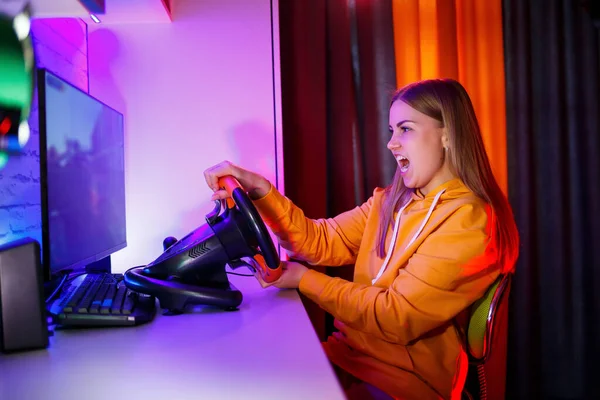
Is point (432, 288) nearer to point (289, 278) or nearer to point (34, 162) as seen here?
point (289, 278)

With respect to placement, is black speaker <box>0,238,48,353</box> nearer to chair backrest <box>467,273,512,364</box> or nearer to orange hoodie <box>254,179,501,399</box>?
orange hoodie <box>254,179,501,399</box>

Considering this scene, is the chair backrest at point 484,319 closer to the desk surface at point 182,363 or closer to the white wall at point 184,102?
the desk surface at point 182,363

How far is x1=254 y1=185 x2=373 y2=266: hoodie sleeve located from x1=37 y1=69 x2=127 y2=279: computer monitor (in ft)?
1.42

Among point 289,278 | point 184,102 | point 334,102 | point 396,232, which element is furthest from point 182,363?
point 334,102

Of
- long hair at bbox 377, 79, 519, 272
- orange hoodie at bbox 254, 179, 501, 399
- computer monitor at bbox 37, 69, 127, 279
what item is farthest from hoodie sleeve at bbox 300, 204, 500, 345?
computer monitor at bbox 37, 69, 127, 279

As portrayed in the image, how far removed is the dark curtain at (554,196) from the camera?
195cm

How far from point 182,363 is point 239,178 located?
0.66 meters

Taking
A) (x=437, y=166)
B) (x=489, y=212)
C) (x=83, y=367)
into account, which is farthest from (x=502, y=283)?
(x=83, y=367)

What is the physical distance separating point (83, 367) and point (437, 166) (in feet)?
3.15

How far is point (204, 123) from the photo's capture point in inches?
63.7

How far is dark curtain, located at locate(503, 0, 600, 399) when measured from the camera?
1.95 metres

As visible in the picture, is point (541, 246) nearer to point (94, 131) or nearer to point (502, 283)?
point (502, 283)

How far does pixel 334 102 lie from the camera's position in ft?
6.04

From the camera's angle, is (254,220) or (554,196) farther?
(554,196)
